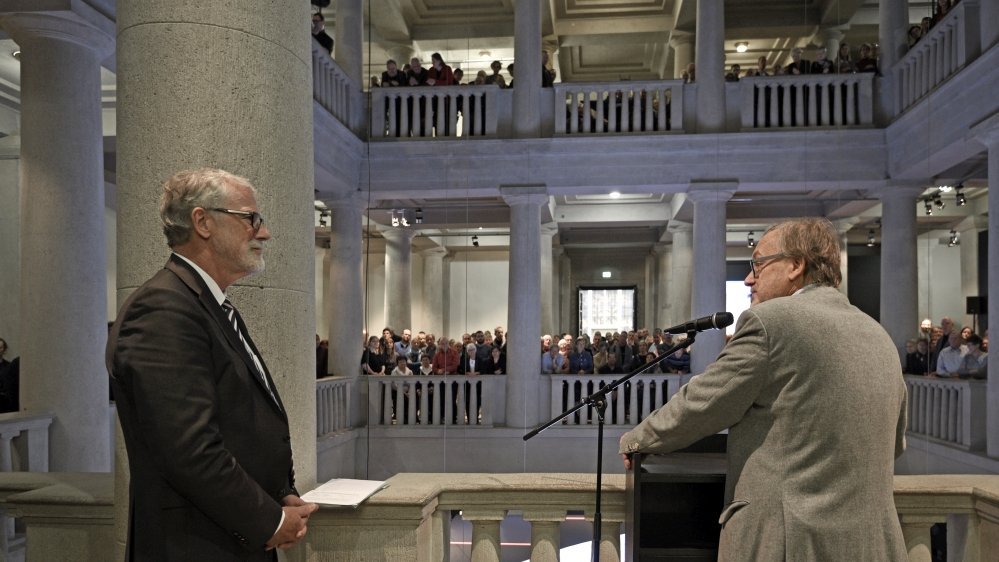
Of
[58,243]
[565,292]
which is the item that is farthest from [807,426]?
[565,292]

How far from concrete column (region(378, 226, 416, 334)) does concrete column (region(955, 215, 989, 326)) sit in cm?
1325

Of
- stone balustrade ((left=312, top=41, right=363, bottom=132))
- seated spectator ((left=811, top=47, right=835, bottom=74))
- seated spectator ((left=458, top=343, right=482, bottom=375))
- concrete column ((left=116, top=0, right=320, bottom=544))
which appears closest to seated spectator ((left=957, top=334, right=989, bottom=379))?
seated spectator ((left=811, top=47, right=835, bottom=74))

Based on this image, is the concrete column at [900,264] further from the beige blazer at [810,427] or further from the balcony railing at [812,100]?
the beige blazer at [810,427]

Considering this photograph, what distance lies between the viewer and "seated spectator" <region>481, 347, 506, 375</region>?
11.7 meters

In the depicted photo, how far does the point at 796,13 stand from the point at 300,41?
1485cm

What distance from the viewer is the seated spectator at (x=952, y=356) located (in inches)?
362

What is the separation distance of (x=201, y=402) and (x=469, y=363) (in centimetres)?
1031

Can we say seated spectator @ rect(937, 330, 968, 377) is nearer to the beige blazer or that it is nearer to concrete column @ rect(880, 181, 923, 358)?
concrete column @ rect(880, 181, 923, 358)

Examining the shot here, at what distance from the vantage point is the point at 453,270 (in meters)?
23.6

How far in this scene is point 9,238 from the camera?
471 inches

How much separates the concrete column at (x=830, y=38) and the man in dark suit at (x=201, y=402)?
48.9 feet

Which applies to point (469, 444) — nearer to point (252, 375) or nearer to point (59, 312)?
point (59, 312)

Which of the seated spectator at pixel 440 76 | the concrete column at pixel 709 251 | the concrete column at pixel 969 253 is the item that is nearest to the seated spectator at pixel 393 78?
Result: the seated spectator at pixel 440 76

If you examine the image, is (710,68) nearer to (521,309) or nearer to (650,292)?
(521,309)
